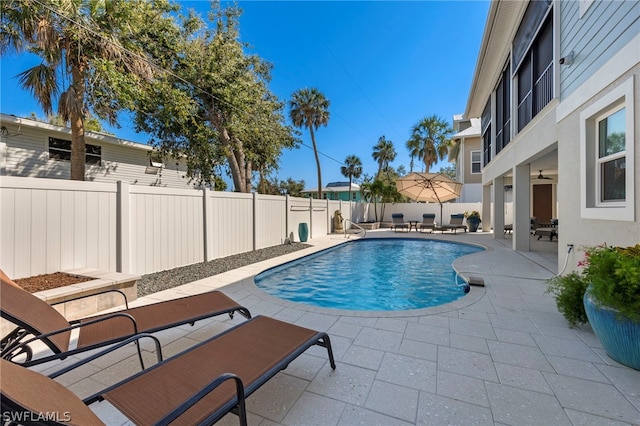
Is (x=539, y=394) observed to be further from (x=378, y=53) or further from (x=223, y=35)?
(x=378, y=53)

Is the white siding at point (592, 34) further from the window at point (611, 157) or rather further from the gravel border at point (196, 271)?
the gravel border at point (196, 271)

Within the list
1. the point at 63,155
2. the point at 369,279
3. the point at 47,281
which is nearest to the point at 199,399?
the point at 47,281

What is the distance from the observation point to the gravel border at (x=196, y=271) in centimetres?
527

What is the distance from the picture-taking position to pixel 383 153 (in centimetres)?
3275

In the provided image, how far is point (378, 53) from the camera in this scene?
15164 mm

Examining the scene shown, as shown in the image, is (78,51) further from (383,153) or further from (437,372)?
(383,153)

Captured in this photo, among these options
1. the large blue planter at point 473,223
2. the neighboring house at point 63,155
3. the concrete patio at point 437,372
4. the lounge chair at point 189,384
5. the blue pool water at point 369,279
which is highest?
the neighboring house at point 63,155

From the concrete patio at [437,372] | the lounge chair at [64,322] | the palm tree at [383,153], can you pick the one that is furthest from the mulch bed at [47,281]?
the palm tree at [383,153]

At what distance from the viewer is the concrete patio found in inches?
80.5

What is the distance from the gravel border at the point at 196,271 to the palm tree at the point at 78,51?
17.9ft

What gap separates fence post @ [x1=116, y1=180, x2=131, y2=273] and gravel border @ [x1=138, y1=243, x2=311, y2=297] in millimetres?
473

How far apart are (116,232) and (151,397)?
4.49 m

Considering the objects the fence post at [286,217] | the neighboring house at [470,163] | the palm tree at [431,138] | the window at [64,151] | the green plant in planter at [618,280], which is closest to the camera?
the green plant in planter at [618,280]

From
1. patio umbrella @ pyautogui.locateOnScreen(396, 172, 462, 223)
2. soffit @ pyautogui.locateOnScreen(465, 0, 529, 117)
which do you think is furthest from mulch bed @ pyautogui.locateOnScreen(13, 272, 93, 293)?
patio umbrella @ pyautogui.locateOnScreen(396, 172, 462, 223)
